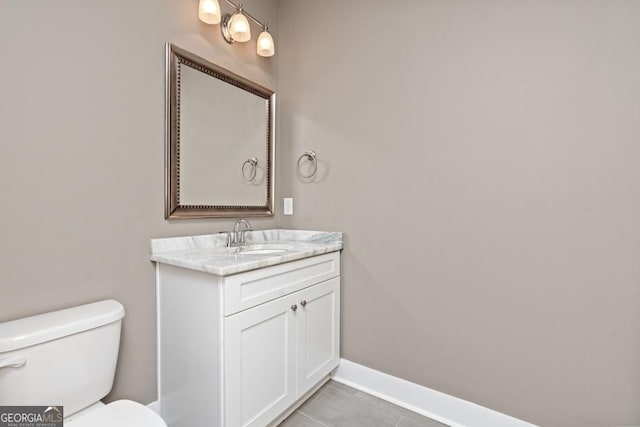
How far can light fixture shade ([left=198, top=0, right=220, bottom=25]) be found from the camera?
155 cm

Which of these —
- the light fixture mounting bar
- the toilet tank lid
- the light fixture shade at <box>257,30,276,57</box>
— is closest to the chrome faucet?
the toilet tank lid

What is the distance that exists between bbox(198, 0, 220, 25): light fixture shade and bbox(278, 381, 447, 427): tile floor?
2114 millimetres

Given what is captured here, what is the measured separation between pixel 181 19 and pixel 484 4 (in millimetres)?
1490

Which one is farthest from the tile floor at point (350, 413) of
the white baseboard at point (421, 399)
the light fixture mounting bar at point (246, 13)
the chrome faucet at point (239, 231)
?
the light fixture mounting bar at point (246, 13)

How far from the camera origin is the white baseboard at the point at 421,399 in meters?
1.45

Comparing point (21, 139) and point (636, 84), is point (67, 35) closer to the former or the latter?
point (21, 139)

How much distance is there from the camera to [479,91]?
1.46 meters

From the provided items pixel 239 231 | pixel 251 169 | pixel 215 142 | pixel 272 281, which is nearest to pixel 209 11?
pixel 215 142

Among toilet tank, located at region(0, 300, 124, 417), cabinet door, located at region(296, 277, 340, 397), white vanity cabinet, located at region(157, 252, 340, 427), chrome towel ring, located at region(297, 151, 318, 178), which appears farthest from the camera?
chrome towel ring, located at region(297, 151, 318, 178)

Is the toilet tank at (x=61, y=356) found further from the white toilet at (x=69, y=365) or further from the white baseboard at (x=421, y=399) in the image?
the white baseboard at (x=421, y=399)

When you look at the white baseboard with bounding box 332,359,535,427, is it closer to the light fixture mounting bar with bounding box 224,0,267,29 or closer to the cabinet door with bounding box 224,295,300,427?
the cabinet door with bounding box 224,295,300,427

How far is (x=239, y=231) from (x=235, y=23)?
1.19 m

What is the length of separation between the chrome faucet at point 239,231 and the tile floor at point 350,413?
0.98 m

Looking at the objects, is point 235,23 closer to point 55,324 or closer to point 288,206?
point 288,206
